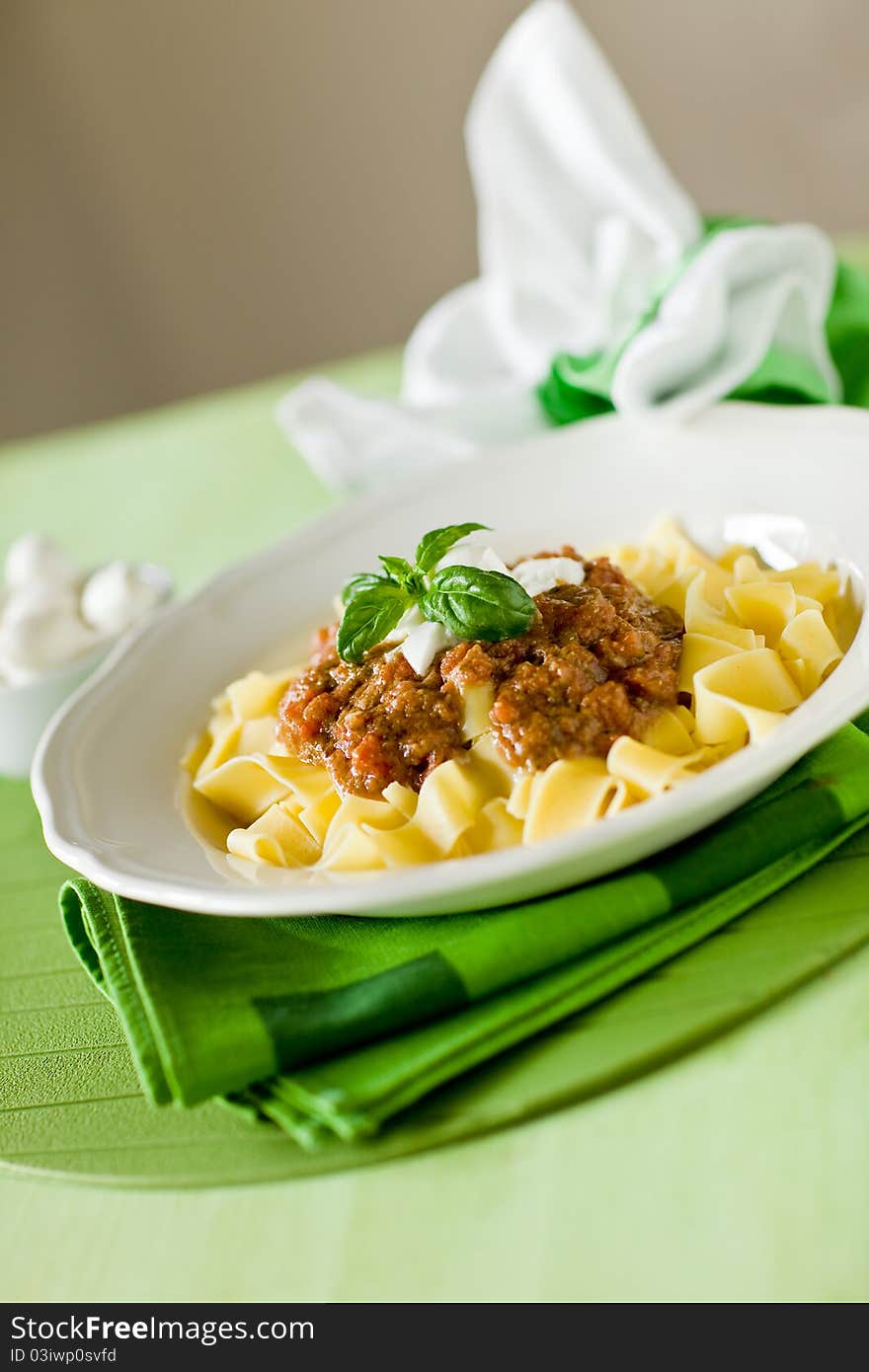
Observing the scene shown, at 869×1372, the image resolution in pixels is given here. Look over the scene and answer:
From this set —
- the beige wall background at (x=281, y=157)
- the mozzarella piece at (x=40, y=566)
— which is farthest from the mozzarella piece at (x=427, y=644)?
the beige wall background at (x=281, y=157)

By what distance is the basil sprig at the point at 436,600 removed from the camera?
299cm

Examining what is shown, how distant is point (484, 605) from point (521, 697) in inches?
8.6

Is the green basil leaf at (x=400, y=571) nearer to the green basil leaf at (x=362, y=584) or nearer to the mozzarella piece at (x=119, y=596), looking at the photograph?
the green basil leaf at (x=362, y=584)

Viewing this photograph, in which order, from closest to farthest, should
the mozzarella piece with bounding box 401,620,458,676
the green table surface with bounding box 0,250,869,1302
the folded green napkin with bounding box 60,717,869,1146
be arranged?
the green table surface with bounding box 0,250,869,1302
the folded green napkin with bounding box 60,717,869,1146
the mozzarella piece with bounding box 401,620,458,676

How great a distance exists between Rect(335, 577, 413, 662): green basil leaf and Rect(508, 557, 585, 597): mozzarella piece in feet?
0.96

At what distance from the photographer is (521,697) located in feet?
9.70

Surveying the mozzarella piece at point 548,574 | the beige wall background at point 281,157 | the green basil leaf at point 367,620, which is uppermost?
the green basil leaf at point 367,620

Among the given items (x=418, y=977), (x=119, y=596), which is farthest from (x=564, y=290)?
(x=418, y=977)

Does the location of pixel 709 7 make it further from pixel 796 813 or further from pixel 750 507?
pixel 796 813

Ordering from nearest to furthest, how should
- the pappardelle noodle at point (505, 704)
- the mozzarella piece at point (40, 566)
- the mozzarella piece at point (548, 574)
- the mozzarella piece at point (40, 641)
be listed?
the pappardelle noodle at point (505, 704) → the mozzarella piece at point (548, 574) → the mozzarella piece at point (40, 641) → the mozzarella piece at point (40, 566)

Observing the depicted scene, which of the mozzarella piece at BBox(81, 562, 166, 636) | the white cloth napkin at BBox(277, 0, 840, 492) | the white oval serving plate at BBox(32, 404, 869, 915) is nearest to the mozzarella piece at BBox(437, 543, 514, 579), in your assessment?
the white oval serving plate at BBox(32, 404, 869, 915)

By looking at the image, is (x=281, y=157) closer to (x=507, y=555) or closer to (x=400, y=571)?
(x=507, y=555)

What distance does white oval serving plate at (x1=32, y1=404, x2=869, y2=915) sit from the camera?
2438 mm

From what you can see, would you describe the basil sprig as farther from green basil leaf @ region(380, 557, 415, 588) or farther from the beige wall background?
the beige wall background
